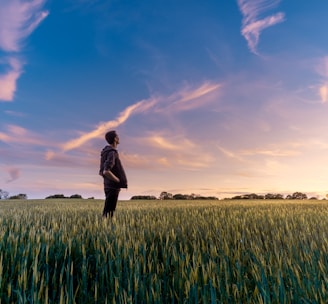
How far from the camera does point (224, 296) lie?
2184 mm

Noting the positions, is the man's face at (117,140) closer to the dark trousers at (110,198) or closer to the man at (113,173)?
the man at (113,173)

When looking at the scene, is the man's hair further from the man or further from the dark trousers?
the dark trousers

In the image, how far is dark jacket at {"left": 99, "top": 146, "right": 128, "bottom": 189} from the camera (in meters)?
5.99

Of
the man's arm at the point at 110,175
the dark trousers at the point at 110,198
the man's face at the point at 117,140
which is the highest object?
the man's face at the point at 117,140

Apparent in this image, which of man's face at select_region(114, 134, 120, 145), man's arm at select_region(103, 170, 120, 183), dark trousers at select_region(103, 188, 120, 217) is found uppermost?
man's face at select_region(114, 134, 120, 145)

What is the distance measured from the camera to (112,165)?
5.97 meters

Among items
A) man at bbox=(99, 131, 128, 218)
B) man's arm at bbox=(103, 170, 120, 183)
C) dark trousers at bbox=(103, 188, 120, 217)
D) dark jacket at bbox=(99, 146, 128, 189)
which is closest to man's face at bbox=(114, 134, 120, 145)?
man at bbox=(99, 131, 128, 218)

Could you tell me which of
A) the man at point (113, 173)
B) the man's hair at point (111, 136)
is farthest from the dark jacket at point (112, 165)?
the man's hair at point (111, 136)

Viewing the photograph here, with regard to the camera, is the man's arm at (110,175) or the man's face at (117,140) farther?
the man's face at (117,140)

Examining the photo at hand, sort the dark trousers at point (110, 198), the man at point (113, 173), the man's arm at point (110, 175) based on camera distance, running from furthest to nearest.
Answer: the dark trousers at point (110, 198) < the man at point (113, 173) < the man's arm at point (110, 175)

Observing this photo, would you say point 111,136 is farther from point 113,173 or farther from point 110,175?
point 110,175

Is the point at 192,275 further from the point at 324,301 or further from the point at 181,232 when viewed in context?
the point at 181,232

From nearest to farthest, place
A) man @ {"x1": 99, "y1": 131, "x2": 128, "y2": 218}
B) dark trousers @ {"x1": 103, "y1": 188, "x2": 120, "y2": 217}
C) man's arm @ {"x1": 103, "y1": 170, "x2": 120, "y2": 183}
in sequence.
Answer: man's arm @ {"x1": 103, "y1": 170, "x2": 120, "y2": 183} → man @ {"x1": 99, "y1": 131, "x2": 128, "y2": 218} → dark trousers @ {"x1": 103, "y1": 188, "x2": 120, "y2": 217}

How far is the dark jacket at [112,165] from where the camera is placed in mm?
5992
